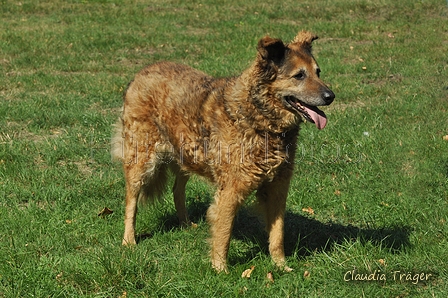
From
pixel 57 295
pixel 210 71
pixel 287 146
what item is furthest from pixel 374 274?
pixel 210 71

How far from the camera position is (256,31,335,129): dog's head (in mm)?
4633

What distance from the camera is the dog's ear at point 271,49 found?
4.61m

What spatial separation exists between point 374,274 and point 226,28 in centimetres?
1181

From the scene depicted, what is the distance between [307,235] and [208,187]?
1.63 metres

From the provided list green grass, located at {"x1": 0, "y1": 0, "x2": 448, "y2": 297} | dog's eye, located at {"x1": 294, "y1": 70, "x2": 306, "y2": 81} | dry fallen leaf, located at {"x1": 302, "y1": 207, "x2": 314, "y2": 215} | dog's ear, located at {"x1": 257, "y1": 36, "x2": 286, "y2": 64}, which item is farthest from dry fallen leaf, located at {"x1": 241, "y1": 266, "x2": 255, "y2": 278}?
dog's ear, located at {"x1": 257, "y1": 36, "x2": 286, "y2": 64}

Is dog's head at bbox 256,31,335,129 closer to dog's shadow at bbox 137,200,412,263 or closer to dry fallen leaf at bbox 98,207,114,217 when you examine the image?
dog's shadow at bbox 137,200,412,263

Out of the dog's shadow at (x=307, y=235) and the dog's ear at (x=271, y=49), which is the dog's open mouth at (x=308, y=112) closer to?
the dog's ear at (x=271, y=49)

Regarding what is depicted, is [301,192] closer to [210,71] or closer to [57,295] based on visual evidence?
[57,295]

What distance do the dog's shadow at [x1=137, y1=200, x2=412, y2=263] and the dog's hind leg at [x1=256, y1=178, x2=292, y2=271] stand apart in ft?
0.54

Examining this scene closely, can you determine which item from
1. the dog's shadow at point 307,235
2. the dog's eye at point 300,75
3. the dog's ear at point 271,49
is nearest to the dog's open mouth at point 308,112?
the dog's eye at point 300,75

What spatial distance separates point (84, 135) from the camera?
8.00m

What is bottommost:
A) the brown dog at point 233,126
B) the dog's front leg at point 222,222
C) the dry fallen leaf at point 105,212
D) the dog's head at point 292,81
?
the dry fallen leaf at point 105,212

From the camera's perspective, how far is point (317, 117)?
4.62 meters

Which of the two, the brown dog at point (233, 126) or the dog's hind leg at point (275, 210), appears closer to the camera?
the brown dog at point (233, 126)
